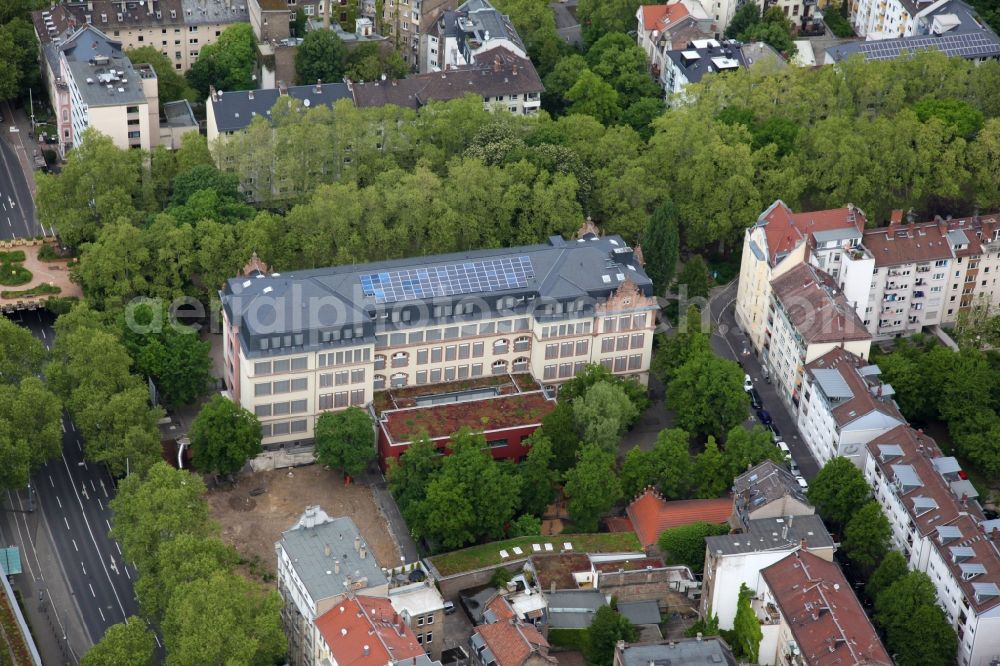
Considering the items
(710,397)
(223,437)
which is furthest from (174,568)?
(710,397)

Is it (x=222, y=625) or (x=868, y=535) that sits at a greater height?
(x=222, y=625)

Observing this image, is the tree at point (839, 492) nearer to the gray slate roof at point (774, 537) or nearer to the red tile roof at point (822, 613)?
the gray slate roof at point (774, 537)

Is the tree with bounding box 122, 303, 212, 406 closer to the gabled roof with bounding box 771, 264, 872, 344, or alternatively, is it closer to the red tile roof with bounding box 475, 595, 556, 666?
the red tile roof with bounding box 475, 595, 556, 666

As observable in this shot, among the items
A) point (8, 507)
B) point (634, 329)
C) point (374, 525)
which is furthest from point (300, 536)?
point (634, 329)

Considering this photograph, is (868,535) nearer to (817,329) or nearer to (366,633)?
(817,329)

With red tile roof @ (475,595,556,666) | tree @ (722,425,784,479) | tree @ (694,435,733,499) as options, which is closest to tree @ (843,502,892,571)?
tree @ (722,425,784,479)

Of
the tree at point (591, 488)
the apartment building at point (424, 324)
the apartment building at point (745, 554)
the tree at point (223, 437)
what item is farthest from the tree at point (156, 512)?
the apartment building at point (745, 554)
